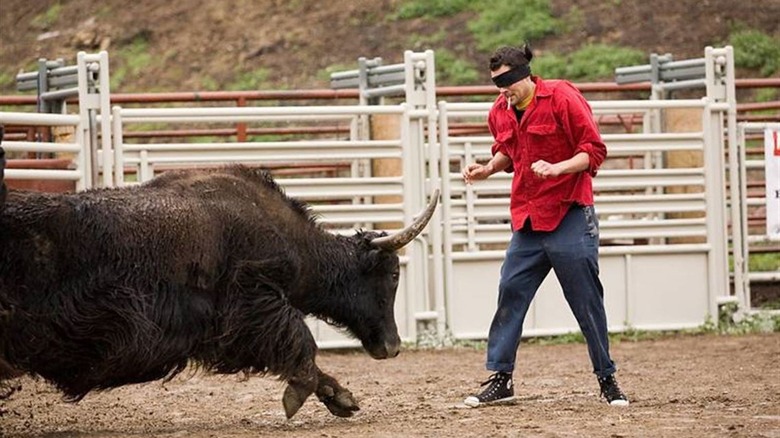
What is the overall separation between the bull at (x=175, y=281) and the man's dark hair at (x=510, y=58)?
34.8 inches

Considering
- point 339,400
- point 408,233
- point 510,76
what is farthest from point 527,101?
point 339,400

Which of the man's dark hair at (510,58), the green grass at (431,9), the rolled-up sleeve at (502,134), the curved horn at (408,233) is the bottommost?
the curved horn at (408,233)

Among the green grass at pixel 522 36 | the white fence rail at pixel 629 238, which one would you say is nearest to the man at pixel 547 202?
the white fence rail at pixel 629 238

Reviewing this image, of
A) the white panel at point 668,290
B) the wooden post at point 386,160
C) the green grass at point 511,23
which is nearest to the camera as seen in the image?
the wooden post at point 386,160

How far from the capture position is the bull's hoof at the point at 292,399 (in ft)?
25.0

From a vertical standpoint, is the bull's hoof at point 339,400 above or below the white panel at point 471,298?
below

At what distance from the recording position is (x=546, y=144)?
8078 millimetres

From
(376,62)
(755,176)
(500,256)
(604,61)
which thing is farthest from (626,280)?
(604,61)

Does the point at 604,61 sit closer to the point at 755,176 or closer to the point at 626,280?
the point at 755,176

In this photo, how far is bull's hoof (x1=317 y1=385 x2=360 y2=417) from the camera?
785 cm

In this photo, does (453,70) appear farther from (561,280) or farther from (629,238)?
(561,280)

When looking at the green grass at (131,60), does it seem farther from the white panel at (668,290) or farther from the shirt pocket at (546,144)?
the shirt pocket at (546,144)

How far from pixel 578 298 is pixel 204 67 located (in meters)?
18.6

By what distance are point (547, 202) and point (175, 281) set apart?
194 centimetres
